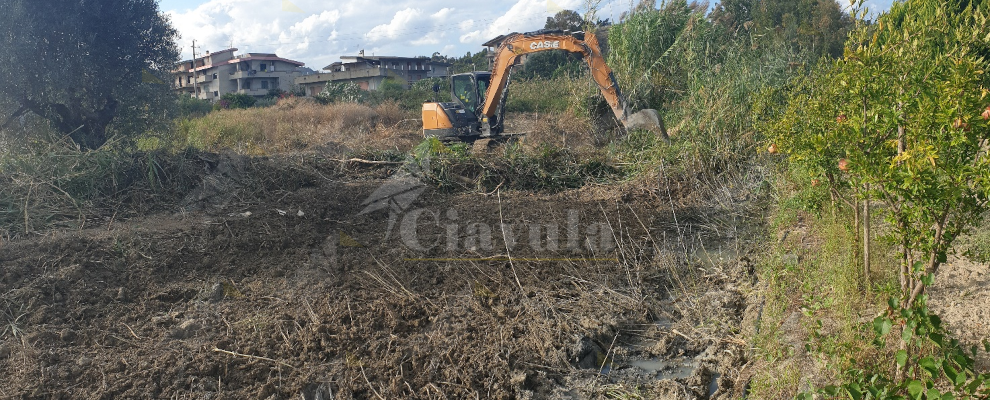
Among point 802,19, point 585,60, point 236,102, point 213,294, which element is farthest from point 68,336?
point 802,19

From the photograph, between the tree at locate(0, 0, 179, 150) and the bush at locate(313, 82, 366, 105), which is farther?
the bush at locate(313, 82, 366, 105)

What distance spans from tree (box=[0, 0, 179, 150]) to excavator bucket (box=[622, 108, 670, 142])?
7940mm

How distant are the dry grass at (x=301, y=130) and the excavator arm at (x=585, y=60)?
271cm

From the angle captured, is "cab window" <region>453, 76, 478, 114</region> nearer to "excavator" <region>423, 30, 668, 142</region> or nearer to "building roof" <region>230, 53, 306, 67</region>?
"excavator" <region>423, 30, 668, 142</region>

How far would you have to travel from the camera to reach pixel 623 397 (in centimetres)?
381

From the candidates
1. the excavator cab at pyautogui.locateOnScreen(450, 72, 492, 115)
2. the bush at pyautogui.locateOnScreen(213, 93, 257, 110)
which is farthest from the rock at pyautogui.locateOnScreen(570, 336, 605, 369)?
the bush at pyautogui.locateOnScreen(213, 93, 257, 110)

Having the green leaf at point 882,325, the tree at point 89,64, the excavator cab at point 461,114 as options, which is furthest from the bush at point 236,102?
the green leaf at point 882,325

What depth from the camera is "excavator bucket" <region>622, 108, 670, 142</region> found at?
9766mm

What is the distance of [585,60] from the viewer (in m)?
10.6

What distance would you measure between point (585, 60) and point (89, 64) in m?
7.81

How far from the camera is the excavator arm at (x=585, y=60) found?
10.1m

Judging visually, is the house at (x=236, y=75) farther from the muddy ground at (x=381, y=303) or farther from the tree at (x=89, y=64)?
the muddy ground at (x=381, y=303)

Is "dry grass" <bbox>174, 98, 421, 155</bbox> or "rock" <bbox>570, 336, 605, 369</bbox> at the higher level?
"dry grass" <bbox>174, 98, 421, 155</bbox>

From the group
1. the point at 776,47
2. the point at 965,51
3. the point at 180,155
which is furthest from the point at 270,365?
the point at 776,47
